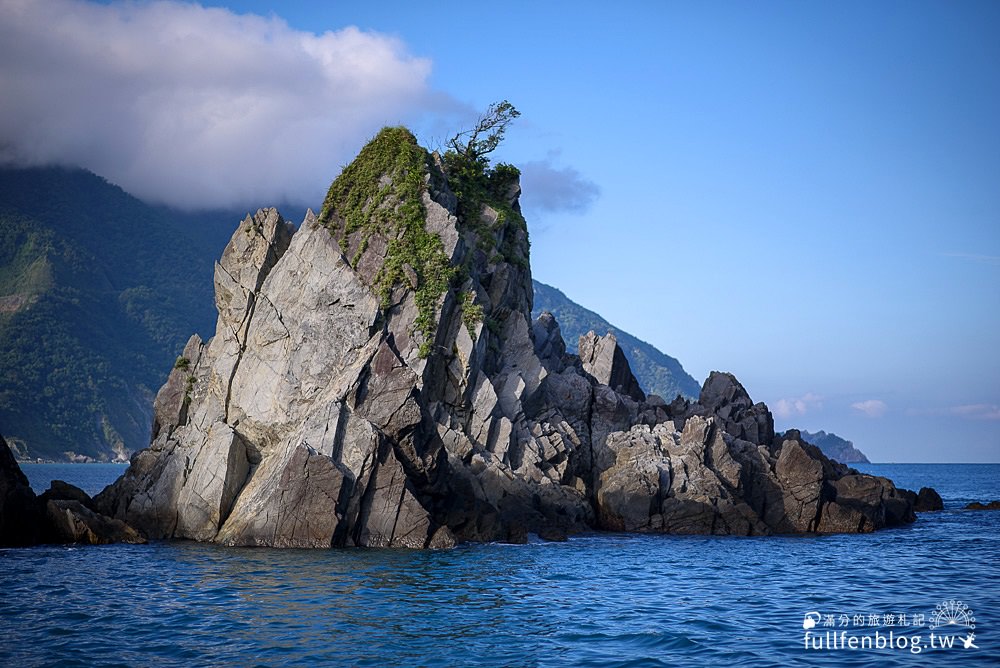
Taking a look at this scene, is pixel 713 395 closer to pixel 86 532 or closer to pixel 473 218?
pixel 473 218

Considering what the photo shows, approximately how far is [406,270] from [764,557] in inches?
887

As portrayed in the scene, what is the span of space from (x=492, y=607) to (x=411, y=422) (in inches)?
544

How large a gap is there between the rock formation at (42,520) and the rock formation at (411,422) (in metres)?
1.94

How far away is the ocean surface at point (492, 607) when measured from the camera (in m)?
20.1

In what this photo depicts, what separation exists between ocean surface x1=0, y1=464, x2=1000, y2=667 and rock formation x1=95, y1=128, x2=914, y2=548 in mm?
2547

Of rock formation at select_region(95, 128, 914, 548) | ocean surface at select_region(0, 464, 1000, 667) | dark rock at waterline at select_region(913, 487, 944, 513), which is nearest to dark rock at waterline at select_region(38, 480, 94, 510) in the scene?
rock formation at select_region(95, 128, 914, 548)

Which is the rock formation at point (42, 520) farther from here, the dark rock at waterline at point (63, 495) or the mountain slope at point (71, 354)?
the mountain slope at point (71, 354)

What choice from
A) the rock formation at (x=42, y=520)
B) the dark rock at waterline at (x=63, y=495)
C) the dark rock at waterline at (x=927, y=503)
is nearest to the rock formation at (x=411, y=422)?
the dark rock at waterline at (x=63, y=495)

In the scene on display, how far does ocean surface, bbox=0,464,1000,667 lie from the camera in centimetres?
2012

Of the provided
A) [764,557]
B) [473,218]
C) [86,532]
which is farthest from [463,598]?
[473,218]

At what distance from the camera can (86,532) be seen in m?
37.0

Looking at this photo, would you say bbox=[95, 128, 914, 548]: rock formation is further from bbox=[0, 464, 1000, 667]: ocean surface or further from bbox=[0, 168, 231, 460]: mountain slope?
bbox=[0, 168, 231, 460]: mountain slope

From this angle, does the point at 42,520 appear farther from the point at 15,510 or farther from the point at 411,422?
the point at 411,422

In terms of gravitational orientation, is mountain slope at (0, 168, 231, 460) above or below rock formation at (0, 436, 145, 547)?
above
